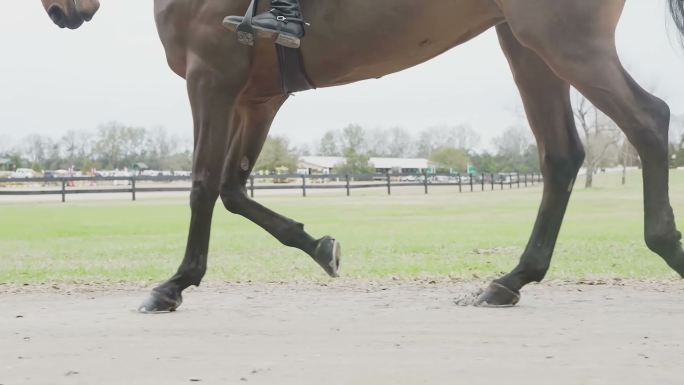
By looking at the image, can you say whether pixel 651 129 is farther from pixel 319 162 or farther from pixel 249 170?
pixel 319 162

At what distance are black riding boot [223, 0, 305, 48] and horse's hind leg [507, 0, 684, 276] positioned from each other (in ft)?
3.90

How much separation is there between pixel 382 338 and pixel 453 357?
0.56 metres

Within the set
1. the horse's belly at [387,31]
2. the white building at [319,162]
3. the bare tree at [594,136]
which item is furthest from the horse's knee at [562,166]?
the white building at [319,162]

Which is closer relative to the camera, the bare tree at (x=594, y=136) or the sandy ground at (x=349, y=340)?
the sandy ground at (x=349, y=340)

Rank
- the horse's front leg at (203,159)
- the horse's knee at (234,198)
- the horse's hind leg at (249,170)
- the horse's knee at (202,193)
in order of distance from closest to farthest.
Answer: the horse's front leg at (203,159), the horse's knee at (202,193), the horse's hind leg at (249,170), the horse's knee at (234,198)

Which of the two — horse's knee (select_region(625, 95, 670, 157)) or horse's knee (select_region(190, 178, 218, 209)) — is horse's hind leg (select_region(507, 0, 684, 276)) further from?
horse's knee (select_region(190, 178, 218, 209))

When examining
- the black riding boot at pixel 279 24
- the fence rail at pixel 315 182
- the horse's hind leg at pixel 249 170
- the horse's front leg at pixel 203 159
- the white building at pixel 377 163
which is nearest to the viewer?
the black riding boot at pixel 279 24

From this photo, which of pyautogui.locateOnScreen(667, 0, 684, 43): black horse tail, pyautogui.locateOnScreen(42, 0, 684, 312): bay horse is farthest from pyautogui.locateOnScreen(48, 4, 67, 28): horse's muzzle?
pyautogui.locateOnScreen(667, 0, 684, 43): black horse tail

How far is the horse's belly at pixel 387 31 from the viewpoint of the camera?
4023 mm

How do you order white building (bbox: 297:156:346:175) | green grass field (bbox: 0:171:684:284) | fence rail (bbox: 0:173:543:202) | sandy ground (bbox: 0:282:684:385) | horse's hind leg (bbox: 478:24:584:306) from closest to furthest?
sandy ground (bbox: 0:282:684:385), horse's hind leg (bbox: 478:24:584:306), green grass field (bbox: 0:171:684:284), fence rail (bbox: 0:173:543:202), white building (bbox: 297:156:346:175)

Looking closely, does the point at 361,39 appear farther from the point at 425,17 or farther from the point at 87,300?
the point at 87,300

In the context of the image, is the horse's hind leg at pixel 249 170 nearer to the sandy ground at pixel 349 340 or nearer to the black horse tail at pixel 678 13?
the sandy ground at pixel 349 340

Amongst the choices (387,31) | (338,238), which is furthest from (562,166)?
(338,238)

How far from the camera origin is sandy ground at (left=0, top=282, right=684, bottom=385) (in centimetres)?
277
